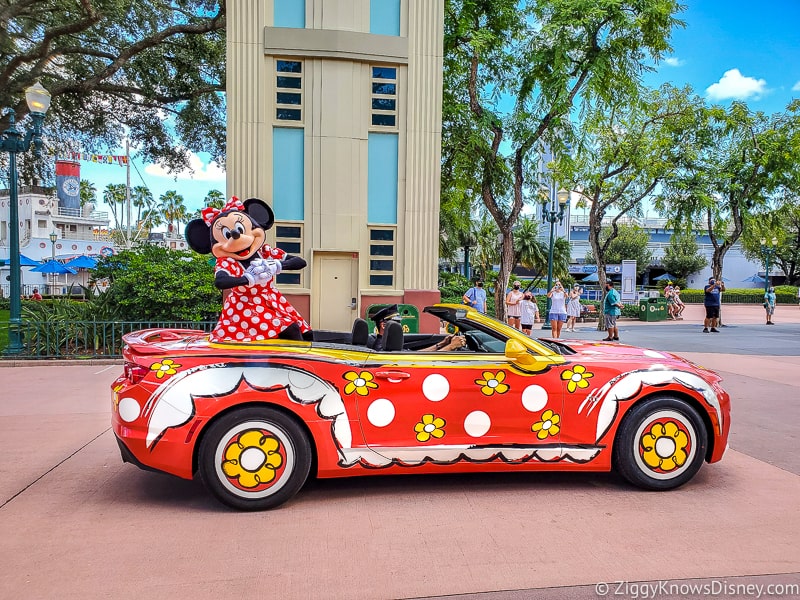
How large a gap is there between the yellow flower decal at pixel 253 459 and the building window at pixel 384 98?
31.0 feet

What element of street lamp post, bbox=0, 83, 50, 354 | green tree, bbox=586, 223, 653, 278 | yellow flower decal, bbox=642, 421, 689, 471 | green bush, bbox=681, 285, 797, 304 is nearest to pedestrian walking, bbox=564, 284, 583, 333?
street lamp post, bbox=0, 83, 50, 354

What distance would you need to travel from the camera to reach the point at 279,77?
38.9 feet

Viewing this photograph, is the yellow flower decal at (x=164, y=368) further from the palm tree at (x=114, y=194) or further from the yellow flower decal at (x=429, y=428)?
the palm tree at (x=114, y=194)

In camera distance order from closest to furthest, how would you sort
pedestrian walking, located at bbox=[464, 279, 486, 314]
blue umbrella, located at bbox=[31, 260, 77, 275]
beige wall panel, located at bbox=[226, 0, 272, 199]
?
beige wall panel, located at bbox=[226, 0, 272, 199], pedestrian walking, located at bbox=[464, 279, 486, 314], blue umbrella, located at bbox=[31, 260, 77, 275]

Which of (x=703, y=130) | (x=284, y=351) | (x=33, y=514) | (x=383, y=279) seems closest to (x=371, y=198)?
(x=383, y=279)

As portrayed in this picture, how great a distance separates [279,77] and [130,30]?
7.31 meters

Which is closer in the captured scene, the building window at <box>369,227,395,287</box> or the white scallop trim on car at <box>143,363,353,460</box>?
the white scallop trim on car at <box>143,363,353,460</box>

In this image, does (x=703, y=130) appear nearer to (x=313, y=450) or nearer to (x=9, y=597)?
(x=313, y=450)

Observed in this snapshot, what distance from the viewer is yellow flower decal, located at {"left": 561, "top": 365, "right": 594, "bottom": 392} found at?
420 centimetres

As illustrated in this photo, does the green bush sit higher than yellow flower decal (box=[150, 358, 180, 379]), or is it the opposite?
yellow flower decal (box=[150, 358, 180, 379])

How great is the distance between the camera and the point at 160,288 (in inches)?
460

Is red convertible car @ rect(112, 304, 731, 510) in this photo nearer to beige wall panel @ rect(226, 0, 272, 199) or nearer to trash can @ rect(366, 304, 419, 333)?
trash can @ rect(366, 304, 419, 333)

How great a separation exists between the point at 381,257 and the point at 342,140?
251 centimetres

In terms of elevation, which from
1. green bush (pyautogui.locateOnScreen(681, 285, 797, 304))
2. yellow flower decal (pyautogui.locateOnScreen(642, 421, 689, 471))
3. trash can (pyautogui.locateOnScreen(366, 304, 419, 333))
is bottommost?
green bush (pyautogui.locateOnScreen(681, 285, 797, 304))
